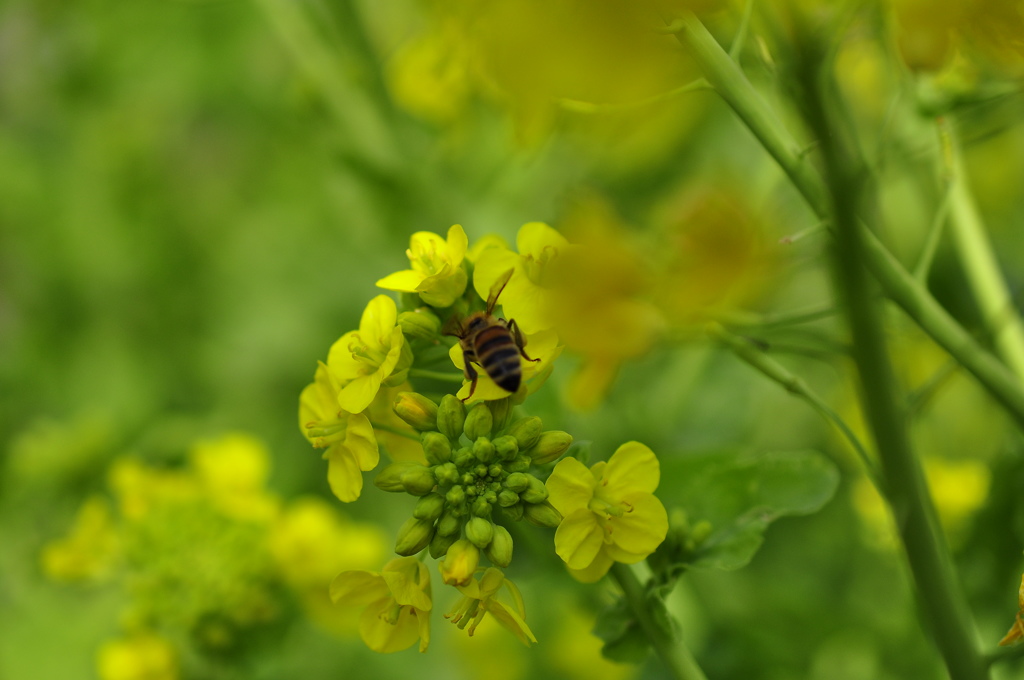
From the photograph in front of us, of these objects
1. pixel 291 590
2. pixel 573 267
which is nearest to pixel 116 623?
pixel 291 590

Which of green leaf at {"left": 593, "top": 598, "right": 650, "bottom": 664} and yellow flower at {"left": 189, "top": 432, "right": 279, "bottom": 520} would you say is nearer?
green leaf at {"left": 593, "top": 598, "right": 650, "bottom": 664}

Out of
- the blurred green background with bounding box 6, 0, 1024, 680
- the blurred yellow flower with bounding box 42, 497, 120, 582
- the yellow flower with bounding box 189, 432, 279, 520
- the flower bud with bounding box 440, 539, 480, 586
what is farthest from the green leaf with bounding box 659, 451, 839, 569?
the blurred yellow flower with bounding box 42, 497, 120, 582

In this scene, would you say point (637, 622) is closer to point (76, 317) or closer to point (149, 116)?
point (76, 317)

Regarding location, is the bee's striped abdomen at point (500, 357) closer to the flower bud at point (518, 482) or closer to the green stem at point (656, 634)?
the flower bud at point (518, 482)

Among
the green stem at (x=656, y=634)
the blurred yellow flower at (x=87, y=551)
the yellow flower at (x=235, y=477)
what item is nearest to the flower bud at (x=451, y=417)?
the green stem at (x=656, y=634)

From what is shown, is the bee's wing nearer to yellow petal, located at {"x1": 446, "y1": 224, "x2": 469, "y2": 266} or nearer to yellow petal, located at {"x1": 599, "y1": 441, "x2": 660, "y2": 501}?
yellow petal, located at {"x1": 446, "y1": 224, "x2": 469, "y2": 266}

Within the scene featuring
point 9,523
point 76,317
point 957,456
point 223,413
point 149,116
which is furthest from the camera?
point 149,116

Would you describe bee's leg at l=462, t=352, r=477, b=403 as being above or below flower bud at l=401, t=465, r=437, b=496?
above
